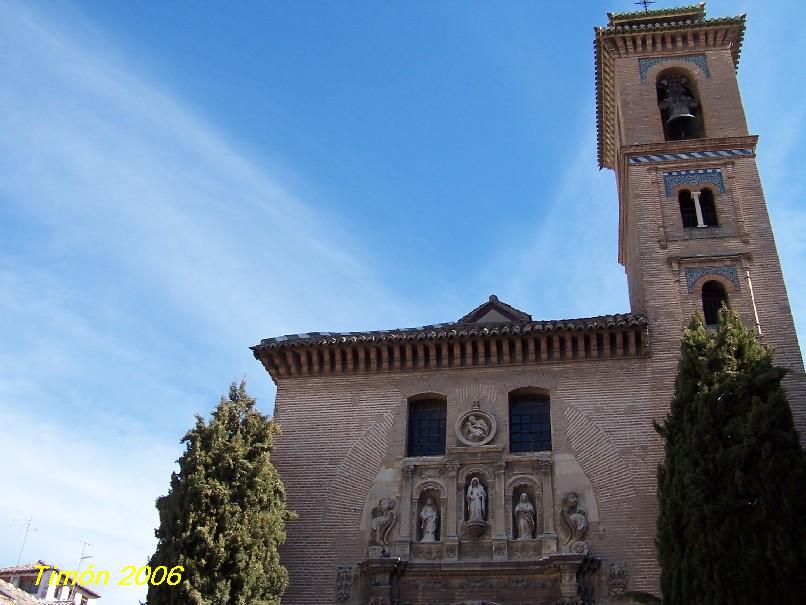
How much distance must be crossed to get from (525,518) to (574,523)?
0.78 m

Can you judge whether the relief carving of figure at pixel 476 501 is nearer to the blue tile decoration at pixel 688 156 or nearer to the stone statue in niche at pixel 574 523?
the stone statue in niche at pixel 574 523

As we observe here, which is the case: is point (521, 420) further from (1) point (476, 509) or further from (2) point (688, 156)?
(2) point (688, 156)

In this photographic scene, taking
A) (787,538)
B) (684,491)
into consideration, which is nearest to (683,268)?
(684,491)

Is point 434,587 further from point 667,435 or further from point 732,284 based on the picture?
point 732,284

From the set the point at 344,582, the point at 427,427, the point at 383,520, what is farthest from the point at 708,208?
the point at 344,582

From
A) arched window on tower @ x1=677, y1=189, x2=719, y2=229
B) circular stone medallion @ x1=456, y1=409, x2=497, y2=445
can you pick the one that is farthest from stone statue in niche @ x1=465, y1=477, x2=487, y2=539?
arched window on tower @ x1=677, y1=189, x2=719, y2=229

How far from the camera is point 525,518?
14.3 meters

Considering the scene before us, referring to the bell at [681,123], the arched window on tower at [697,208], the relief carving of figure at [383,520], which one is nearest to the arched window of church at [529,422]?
the relief carving of figure at [383,520]

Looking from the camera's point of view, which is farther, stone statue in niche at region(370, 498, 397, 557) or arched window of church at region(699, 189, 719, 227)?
arched window of church at region(699, 189, 719, 227)

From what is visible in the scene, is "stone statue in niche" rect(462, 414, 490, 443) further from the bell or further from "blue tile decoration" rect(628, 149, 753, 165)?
the bell

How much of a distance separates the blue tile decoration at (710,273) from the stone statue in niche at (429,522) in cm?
632

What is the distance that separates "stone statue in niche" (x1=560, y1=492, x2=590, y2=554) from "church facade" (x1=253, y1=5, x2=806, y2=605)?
2 cm

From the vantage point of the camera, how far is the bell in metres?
19.4

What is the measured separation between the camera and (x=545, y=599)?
1357cm
